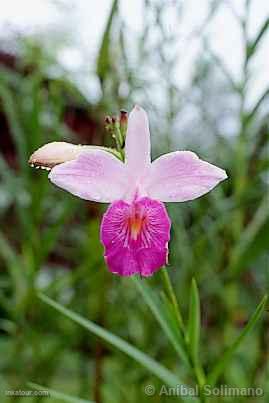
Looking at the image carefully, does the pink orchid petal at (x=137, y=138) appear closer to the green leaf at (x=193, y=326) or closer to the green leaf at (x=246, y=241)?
the green leaf at (x=193, y=326)

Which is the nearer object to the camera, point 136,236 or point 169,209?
point 136,236

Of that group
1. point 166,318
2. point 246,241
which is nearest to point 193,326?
point 166,318

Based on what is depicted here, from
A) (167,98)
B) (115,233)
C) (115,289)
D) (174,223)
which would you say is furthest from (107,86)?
(115,233)

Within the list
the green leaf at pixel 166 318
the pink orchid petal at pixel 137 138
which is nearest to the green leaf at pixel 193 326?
the green leaf at pixel 166 318

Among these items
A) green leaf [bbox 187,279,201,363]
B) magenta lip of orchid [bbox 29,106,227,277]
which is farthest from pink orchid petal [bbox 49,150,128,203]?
green leaf [bbox 187,279,201,363]

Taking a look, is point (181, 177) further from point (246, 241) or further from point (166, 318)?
point (246, 241)

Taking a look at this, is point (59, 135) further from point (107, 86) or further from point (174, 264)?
point (174, 264)

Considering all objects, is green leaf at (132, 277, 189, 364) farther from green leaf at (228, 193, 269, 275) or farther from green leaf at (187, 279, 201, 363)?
green leaf at (228, 193, 269, 275)
